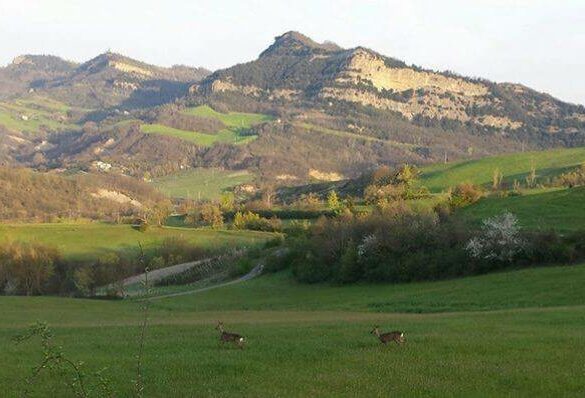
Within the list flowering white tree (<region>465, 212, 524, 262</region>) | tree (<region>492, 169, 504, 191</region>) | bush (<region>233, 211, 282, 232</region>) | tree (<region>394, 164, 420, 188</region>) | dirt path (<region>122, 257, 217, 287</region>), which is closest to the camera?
flowering white tree (<region>465, 212, 524, 262</region>)

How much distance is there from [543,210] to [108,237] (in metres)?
76.5

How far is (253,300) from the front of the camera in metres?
58.9

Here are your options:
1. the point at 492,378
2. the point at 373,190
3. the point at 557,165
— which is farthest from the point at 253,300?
the point at 557,165

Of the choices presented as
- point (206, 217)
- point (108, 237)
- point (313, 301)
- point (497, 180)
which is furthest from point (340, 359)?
point (497, 180)

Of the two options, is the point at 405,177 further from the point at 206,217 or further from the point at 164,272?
the point at 164,272

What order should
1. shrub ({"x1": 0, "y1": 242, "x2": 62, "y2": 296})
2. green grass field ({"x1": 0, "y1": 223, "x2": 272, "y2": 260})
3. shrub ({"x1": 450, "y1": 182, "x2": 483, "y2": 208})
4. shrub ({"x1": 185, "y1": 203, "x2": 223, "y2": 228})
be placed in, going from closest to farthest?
1. shrub ({"x1": 450, "y1": 182, "x2": 483, "y2": 208})
2. shrub ({"x1": 0, "y1": 242, "x2": 62, "y2": 296})
3. green grass field ({"x1": 0, "y1": 223, "x2": 272, "y2": 260})
4. shrub ({"x1": 185, "y1": 203, "x2": 223, "y2": 228})

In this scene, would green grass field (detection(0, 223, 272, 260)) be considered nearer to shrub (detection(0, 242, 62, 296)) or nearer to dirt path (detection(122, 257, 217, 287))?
shrub (detection(0, 242, 62, 296))

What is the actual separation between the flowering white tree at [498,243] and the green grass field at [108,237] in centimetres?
5933

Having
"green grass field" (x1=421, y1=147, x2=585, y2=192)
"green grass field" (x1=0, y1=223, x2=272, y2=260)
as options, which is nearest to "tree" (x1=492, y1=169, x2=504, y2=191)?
"green grass field" (x1=421, y1=147, x2=585, y2=192)

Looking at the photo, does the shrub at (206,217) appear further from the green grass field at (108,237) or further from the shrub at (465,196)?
the shrub at (465,196)

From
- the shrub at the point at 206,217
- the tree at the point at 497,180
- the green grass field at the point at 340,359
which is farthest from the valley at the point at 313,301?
the tree at the point at 497,180

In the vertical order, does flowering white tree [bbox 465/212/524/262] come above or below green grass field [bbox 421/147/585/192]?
below

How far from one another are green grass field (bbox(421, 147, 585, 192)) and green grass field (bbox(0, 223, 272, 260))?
5661 centimetres

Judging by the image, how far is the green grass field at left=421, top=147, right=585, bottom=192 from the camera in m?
156
